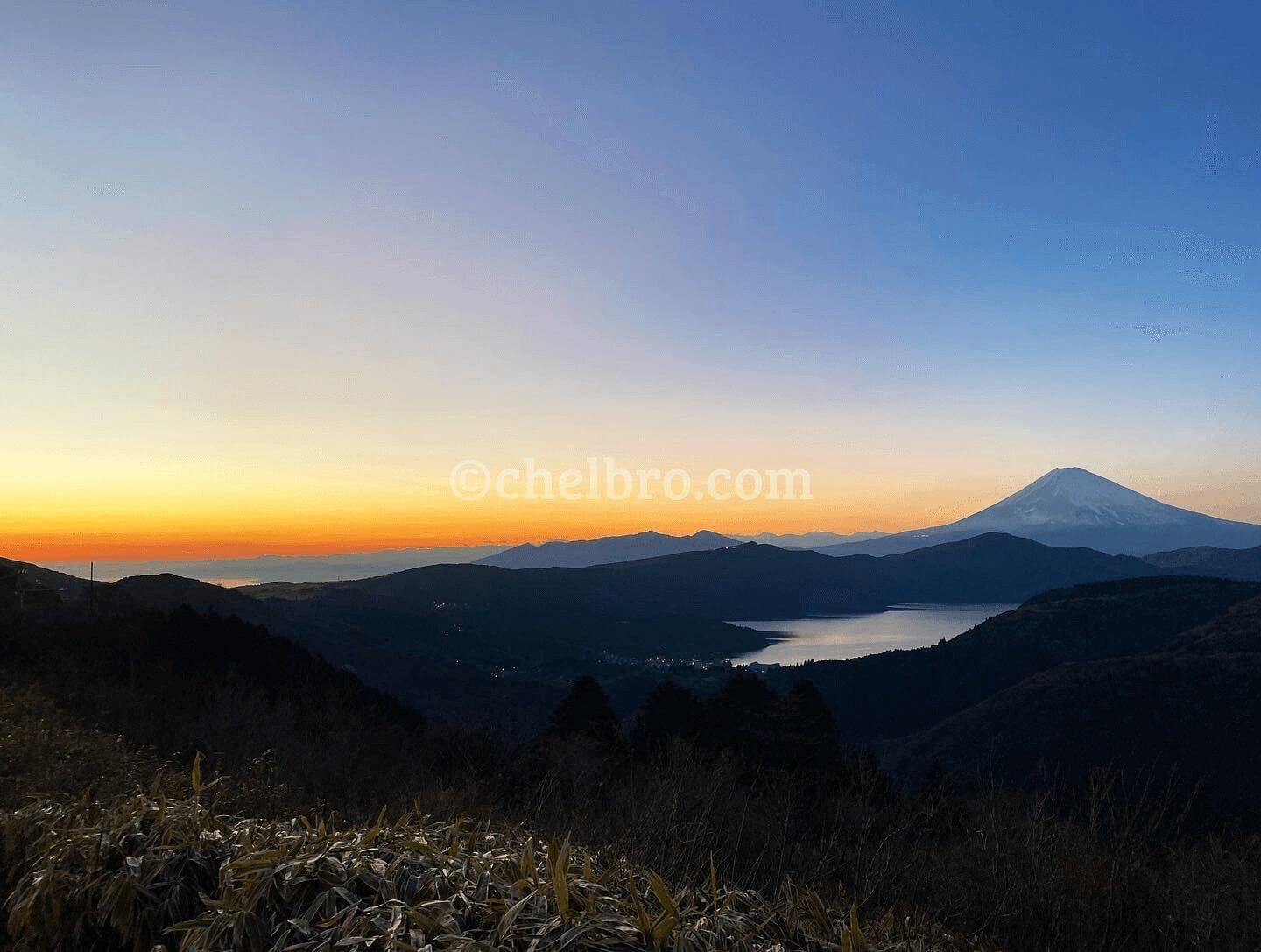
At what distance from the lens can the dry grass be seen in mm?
3277

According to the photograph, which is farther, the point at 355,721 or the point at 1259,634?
the point at 1259,634

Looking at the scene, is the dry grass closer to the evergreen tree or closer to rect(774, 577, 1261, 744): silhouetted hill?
the evergreen tree

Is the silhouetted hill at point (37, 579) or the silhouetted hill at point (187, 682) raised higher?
the silhouetted hill at point (37, 579)

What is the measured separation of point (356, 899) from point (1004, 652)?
121 metres

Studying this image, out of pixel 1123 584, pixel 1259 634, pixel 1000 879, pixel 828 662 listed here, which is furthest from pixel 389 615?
pixel 1000 879

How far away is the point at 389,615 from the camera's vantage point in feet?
450

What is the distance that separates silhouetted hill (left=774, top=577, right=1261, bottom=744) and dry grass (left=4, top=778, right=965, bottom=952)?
88.5 metres

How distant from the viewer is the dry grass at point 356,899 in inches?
129

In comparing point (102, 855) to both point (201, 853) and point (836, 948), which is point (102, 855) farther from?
point (836, 948)

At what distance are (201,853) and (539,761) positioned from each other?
19063 millimetres

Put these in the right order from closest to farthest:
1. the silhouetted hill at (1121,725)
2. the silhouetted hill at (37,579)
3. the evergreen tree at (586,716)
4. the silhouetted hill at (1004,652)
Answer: the silhouetted hill at (37,579) < the evergreen tree at (586,716) < the silhouetted hill at (1121,725) < the silhouetted hill at (1004,652)

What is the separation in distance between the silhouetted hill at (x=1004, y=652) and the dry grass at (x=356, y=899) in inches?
3482

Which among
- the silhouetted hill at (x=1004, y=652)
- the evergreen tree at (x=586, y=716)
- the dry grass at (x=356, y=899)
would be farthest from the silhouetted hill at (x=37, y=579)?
the silhouetted hill at (x=1004, y=652)

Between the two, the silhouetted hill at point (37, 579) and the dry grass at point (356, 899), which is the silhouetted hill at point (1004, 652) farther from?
the dry grass at point (356, 899)
